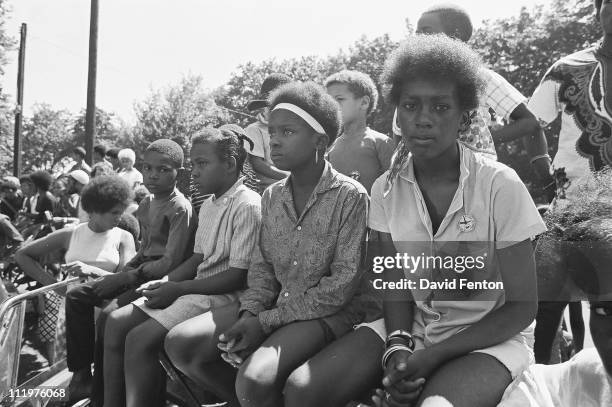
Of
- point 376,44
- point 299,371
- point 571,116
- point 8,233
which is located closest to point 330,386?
point 299,371

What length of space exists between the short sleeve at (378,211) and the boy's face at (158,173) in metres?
1.86

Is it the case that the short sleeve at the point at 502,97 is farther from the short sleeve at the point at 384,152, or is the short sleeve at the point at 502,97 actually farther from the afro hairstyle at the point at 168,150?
the afro hairstyle at the point at 168,150

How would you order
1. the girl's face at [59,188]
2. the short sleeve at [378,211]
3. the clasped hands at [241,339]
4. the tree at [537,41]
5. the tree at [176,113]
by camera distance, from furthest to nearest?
the tree at [176,113] < the tree at [537,41] < the girl's face at [59,188] < the clasped hands at [241,339] < the short sleeve at [378,211]

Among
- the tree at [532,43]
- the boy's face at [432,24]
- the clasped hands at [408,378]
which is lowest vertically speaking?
the clasped hands at [408,378]

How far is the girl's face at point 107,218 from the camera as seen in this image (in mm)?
4344

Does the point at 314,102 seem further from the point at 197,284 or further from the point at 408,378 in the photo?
the point at 408,378

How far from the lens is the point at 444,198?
7.25 feet

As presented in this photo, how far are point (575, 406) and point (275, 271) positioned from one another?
4.70 feet

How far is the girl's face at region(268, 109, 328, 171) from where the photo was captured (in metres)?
2.85

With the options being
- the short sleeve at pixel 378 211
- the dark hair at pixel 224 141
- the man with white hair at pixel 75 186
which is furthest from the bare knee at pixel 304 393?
the man with white hair at pixel 75 186

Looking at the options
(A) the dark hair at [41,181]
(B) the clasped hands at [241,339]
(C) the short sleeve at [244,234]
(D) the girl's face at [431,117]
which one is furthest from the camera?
(A) the dark hair at [41,181]

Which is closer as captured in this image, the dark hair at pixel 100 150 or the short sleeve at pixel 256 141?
the short sleeve at pixel 256 141

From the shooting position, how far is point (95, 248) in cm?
429

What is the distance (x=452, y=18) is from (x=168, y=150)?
198 centimetres
